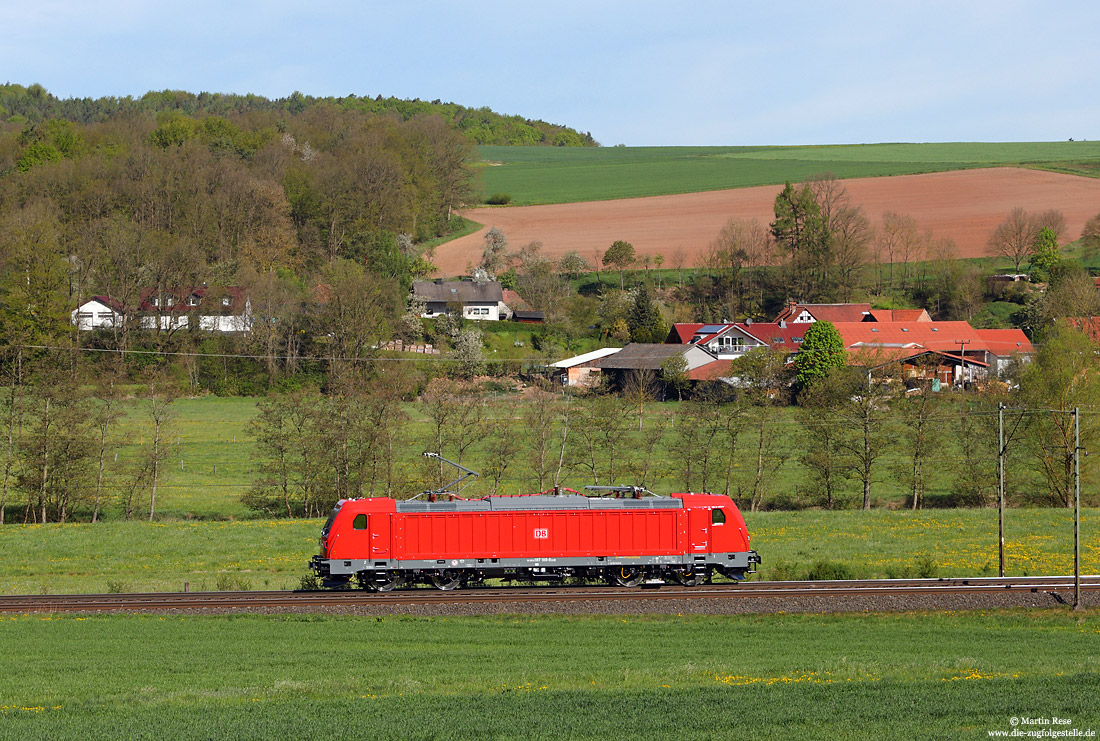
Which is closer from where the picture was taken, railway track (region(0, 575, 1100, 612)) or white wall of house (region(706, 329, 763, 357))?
railway track (region(0, 575, 1100, 612))

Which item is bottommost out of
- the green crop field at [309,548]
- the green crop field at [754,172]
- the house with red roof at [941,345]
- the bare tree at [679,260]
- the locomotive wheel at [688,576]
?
the green crop field at [309,548]

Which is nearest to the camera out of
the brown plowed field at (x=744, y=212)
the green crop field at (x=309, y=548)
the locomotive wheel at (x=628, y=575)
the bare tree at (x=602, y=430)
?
the locomotive wheel at (x=628, y=575)

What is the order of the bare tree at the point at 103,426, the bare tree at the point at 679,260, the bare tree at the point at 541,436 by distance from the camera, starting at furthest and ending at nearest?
the bare tree at the point at 679,260 < the bare tree at the point at 541,436 < the bare tree at the point at 103,426

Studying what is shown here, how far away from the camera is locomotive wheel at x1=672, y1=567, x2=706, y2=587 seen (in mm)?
34625

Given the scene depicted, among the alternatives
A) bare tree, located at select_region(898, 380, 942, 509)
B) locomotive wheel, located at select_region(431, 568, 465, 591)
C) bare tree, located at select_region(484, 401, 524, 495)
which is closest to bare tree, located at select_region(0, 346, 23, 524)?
bare tree, located at select_region(484, 401, 524, 495)

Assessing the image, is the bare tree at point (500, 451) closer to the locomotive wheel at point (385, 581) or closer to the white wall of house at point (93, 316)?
the locomotive wheel at point (385, 581)

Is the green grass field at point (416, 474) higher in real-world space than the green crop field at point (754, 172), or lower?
lower

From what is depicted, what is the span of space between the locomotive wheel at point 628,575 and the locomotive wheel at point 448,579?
5.43m

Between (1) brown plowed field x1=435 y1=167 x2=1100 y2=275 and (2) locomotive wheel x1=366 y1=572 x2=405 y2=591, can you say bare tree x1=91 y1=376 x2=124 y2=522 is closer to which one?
(2) locomotive wheel x1=366 y1=572 x2=405 y2=591

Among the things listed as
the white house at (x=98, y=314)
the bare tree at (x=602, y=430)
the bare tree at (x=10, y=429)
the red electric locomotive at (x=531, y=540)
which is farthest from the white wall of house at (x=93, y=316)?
the red electric locomotive at (x=531, y=540)

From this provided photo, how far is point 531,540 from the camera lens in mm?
34031

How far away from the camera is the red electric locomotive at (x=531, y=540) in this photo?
33.5 m

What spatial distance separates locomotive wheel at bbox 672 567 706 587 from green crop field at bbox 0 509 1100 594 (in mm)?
3600

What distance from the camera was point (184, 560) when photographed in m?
42.5
